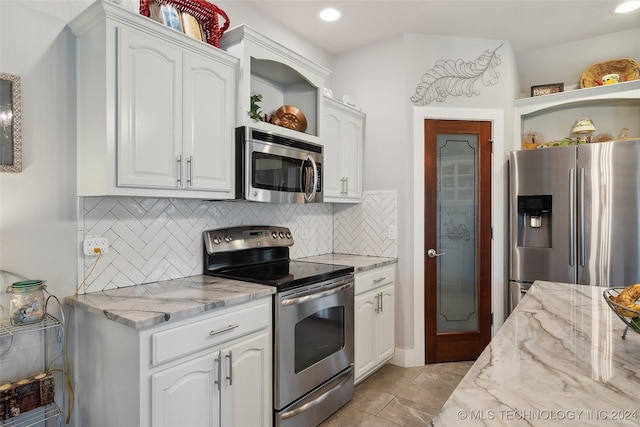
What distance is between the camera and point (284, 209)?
2.99 meters

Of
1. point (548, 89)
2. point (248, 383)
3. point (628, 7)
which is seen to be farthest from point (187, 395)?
point (628, 7)

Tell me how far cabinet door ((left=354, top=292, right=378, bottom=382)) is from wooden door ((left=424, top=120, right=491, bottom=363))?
2.34 feet

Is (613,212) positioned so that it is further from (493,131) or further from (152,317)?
(152,317)

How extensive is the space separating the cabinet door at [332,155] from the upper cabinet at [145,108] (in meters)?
1.05

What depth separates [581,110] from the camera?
3.44 metres

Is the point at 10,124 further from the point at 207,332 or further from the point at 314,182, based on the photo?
the point at 314,182

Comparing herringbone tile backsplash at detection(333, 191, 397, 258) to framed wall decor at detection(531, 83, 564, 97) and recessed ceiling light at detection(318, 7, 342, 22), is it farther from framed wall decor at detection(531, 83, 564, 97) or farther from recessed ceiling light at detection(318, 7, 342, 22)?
framed wall decor at detection(531, 83, 564, 97)

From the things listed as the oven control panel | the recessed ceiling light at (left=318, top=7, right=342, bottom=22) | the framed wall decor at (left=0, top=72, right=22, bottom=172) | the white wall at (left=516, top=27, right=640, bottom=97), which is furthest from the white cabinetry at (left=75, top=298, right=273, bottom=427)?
the white wall at (left=516, top=27, right=640, bottom=97)

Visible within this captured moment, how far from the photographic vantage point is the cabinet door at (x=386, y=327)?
9.57 ft

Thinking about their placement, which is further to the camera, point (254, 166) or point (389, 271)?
point (389, 271)

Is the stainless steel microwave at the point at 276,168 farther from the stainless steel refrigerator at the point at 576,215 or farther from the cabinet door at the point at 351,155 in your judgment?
the stainless steel refrigerator at the point at 576,215

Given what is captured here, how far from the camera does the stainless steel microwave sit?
217 centimetres

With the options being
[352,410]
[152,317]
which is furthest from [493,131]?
[152,317]

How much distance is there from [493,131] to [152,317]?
3089 millimetres
